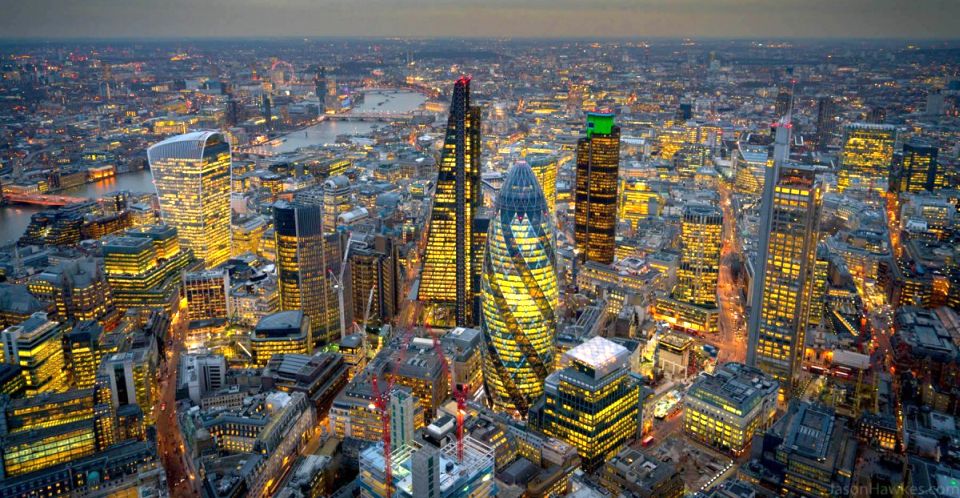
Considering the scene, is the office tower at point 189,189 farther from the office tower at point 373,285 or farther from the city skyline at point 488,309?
the office tower at point 373,285

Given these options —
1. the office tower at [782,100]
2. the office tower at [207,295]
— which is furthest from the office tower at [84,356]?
the office tower at [782,100]

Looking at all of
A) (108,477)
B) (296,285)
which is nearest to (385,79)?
(296,285)

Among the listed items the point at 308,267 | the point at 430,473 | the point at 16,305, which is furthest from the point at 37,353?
the point at 430,473

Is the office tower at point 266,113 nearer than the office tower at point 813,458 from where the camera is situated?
No

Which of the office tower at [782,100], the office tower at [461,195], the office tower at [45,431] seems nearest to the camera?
the office tower at [45,431]

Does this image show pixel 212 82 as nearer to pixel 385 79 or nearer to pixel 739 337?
pixel 385 79

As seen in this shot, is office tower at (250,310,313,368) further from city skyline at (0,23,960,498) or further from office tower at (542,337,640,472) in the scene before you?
office tower at (542,337,640,472)

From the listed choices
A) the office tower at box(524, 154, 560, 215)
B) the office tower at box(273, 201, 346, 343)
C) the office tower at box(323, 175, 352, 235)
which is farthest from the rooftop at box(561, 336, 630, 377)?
the office tower at box(323, 175, 352, 235)
